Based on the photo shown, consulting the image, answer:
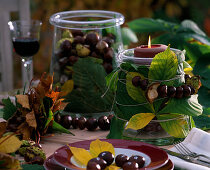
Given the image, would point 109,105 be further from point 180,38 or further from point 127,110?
point 180,38

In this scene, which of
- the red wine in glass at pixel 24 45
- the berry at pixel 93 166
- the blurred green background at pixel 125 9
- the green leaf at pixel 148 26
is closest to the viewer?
the berry at pixel 93 166

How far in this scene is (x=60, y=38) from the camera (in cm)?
96

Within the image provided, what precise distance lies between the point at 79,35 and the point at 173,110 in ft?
1.16

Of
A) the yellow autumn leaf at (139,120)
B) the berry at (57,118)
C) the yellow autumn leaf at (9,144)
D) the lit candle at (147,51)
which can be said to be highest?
the lit candle at (147,51)

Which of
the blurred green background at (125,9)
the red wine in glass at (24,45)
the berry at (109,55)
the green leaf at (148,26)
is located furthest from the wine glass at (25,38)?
the blurred green background at (125,9)

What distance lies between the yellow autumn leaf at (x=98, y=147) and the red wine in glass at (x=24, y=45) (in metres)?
0.53

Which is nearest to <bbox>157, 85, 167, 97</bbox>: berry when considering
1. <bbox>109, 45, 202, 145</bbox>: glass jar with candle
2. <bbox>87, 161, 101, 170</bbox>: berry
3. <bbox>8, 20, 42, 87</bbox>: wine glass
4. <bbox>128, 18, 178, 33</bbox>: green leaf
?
<bbox>109, 45, 202, 145</bbox>: glass jar with candle

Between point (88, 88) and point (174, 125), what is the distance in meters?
0.27

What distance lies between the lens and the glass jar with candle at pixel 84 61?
909mm

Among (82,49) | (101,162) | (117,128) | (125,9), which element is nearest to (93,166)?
(101,162)

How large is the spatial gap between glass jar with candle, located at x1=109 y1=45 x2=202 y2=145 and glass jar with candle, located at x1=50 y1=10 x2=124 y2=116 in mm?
185

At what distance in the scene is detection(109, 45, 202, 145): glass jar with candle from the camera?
684mm

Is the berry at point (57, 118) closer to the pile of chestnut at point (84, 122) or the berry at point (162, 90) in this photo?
the pile of chestnut at point (84, 122)

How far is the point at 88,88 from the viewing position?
0.91 m
